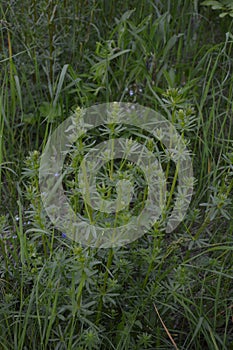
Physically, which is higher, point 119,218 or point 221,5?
point 221,5

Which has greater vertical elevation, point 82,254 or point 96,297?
point 82,254

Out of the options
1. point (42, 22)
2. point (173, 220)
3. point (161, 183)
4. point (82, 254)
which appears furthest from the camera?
point (42, 22)

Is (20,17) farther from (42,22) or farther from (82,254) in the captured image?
(82,254)

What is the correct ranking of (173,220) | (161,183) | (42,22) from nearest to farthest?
1. (161,183)
2. (173,220)
3. (42,22)

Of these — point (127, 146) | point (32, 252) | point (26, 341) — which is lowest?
point (26, 341)

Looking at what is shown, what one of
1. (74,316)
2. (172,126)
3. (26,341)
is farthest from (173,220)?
(26,341)

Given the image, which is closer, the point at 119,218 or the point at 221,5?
the point at 119,218

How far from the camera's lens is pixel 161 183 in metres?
1.68

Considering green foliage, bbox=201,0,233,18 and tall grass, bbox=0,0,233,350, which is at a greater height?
green foliage, bbox=201,0,233,18

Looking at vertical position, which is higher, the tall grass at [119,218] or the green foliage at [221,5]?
the green foliage at [221,5]

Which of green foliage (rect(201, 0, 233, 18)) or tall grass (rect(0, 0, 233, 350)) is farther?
green foliage (rect(201, 0, 233, 18))

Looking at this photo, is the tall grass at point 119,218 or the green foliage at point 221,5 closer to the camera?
the tall grass at point 119,218

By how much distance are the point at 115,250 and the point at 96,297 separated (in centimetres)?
15

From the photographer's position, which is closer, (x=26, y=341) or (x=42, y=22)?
(x=26, y=341)
